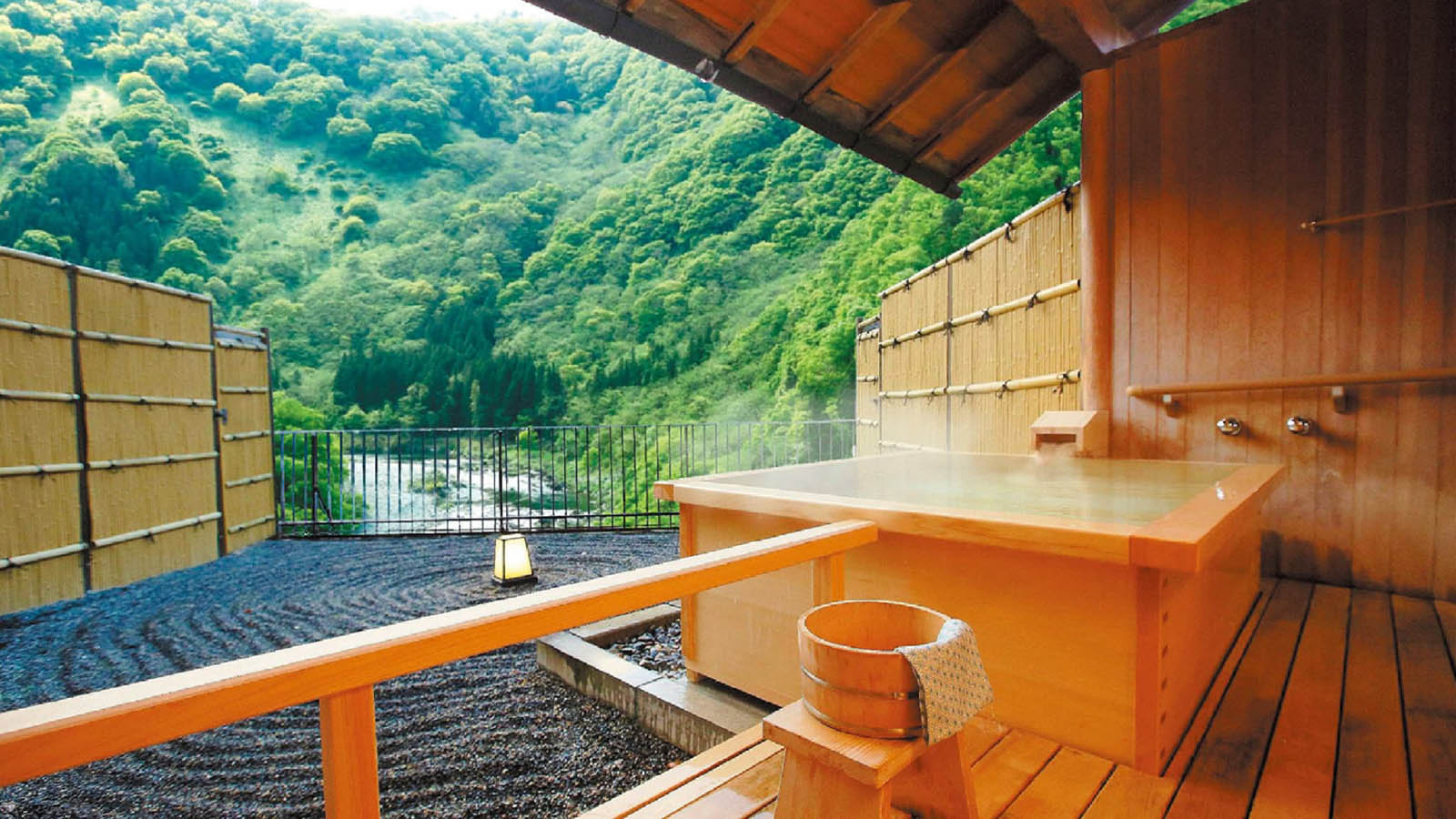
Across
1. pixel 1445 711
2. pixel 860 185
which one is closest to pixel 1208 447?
pixel 1445 711

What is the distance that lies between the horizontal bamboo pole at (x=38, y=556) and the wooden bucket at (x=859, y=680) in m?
6.25

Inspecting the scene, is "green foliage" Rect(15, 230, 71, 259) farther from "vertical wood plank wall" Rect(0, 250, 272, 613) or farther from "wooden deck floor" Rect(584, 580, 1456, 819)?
"wooden deck floor" Rect(584, 580, 1456, 819)

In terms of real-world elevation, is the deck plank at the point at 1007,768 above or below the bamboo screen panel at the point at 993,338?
below

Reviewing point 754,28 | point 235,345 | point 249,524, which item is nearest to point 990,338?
point 754,28

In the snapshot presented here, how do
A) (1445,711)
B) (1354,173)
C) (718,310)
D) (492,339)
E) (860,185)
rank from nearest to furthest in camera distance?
(1445,711), (1354,173), (860,185), (718,310), (492,339)

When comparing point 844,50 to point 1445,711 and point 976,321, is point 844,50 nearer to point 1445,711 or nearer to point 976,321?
point 976,321

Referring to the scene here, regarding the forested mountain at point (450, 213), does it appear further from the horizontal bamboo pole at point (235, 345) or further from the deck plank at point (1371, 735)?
the deck plank at point (1371, 735)

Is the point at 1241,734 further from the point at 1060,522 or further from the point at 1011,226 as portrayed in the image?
the point at 1011,226

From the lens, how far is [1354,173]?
106 inches

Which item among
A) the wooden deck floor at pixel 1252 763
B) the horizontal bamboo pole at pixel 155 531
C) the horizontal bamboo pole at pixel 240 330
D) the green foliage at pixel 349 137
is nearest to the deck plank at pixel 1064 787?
the wooden deck floor at pixel 1252 763

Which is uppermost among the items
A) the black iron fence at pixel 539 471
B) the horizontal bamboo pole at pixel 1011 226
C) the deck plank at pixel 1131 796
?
the horizontal bamboo pole at pixel 1011 226

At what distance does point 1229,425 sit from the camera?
297cm

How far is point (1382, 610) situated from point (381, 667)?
329 cm

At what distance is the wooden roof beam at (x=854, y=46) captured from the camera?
10.1ft
